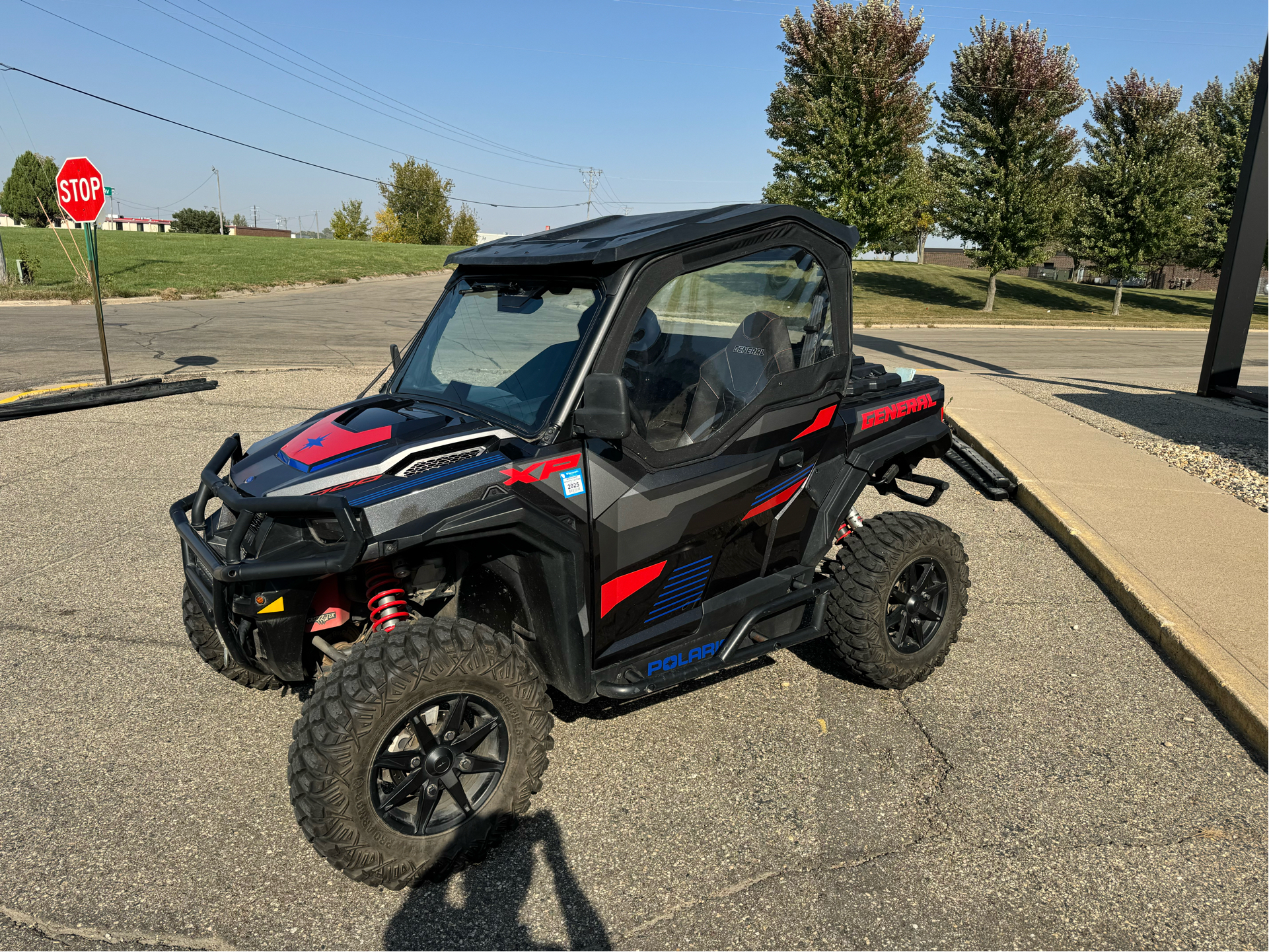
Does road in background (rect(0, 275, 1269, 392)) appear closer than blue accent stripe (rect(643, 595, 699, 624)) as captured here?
No

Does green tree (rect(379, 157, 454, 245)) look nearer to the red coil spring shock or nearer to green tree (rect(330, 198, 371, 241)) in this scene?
green tree (rect(330, 198, 371, 241))

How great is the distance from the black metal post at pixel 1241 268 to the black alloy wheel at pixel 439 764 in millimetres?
12555

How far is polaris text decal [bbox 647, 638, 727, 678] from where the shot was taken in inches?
134

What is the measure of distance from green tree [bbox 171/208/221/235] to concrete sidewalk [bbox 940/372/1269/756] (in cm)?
10217

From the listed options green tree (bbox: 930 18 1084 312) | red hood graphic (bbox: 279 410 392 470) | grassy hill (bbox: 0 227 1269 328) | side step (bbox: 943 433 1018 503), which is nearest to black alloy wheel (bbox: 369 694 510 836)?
red hood graphic (bbox: 279 410 392 470)

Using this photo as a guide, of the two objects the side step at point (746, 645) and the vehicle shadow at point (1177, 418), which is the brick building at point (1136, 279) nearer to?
the vehicle shadow at point (1177, 418)

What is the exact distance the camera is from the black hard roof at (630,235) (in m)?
3.17

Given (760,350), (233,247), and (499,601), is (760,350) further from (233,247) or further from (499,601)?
(233,247)

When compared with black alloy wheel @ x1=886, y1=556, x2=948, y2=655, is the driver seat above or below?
above

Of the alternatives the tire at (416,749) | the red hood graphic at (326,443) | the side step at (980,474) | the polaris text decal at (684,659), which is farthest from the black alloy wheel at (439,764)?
the side step at (980,474)

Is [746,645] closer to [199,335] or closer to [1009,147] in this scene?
[199,335]

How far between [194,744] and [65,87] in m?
30.4

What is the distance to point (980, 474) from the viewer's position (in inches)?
315

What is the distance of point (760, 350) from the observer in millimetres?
3652
